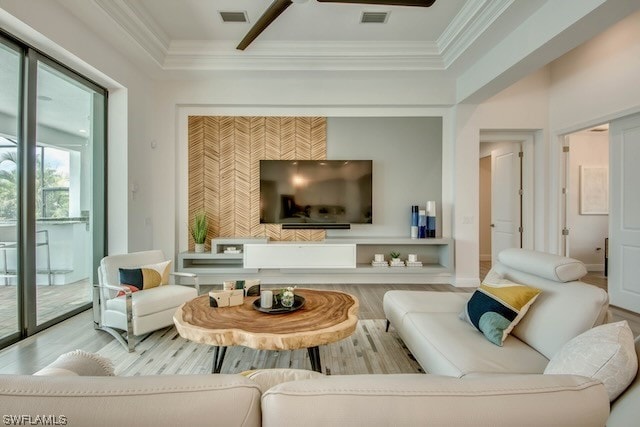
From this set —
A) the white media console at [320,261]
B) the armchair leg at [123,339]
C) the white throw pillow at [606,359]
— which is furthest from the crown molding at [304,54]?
the white throw pillow at [606,359]

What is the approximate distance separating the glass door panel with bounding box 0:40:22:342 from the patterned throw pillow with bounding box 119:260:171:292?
84 centimetres

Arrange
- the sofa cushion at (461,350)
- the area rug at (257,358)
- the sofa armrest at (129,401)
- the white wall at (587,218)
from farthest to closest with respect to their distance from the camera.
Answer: the white wall at (587,218), the area rug at (257,358), the sofa cushion at (461,350), the sofa armrest at (129,401)

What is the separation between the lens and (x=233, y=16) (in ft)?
10.6

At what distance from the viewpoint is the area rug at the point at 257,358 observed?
212 cm

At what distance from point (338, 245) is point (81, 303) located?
297 cm

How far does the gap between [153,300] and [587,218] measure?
6.71 metres

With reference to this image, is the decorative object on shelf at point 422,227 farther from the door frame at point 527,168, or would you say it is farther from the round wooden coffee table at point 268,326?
the round wooden coffee table at point 268,326

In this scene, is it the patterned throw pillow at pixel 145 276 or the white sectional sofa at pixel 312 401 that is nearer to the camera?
the white sectional sofa at pixel 312 401

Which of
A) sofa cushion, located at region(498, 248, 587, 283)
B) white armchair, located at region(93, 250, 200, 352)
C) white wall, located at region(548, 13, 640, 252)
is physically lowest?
white armchair, located at region(93, 250, 200, 352)

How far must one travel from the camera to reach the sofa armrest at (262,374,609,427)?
1.94ft

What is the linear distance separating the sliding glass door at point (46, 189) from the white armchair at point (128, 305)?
1.95ft

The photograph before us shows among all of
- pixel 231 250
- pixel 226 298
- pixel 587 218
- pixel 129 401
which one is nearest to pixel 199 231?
pixel 231 250

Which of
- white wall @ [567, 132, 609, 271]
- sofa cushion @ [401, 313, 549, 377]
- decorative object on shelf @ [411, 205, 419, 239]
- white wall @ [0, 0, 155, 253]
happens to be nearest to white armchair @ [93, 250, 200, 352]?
white wall @ [0, 0, 155, 253]

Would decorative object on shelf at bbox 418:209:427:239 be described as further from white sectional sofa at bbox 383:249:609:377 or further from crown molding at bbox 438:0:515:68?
white sectional sofa at bbox 383:249:609:377
